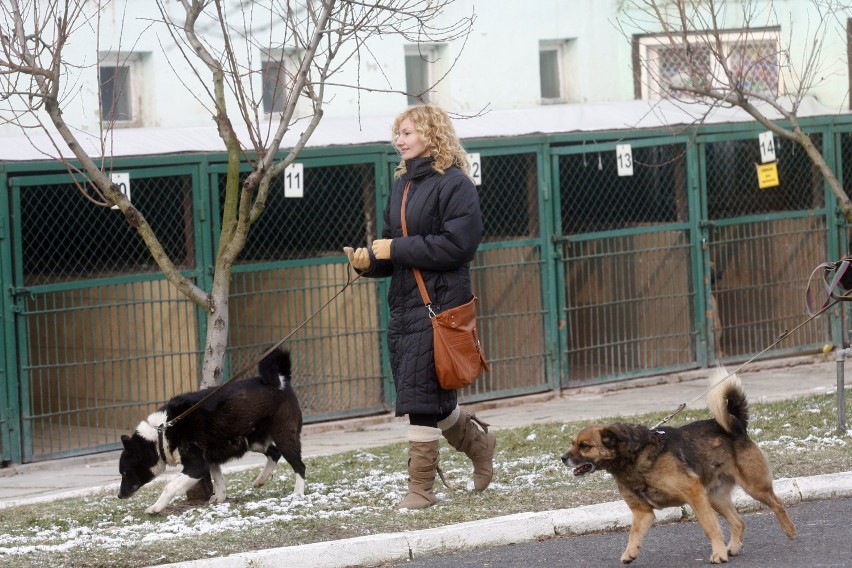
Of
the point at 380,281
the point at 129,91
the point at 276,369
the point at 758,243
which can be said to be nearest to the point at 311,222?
the point at 380,281

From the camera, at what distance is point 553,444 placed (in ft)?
32.4

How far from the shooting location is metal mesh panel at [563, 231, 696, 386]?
13.4m

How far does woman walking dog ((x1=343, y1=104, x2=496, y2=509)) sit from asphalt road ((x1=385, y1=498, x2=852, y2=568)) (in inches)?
32.7

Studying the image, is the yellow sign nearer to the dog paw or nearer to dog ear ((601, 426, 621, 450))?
the dog paw

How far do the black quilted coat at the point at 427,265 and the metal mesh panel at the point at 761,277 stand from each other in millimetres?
6866

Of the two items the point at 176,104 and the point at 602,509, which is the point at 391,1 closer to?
the point at 602,509

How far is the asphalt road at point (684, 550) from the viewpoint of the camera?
6.59m

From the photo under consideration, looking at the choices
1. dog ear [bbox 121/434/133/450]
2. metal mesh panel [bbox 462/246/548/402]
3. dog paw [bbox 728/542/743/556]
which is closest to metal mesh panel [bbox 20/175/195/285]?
metal mesh panel [bbox 462/246/548/402]

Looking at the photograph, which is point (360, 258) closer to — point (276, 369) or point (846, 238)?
point (276, 369)

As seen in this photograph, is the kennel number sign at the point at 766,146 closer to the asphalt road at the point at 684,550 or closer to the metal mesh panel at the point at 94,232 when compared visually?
the metal mesh panel at the point at 94,232

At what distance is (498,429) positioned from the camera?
11.2 metres

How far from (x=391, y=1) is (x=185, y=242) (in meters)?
3.82

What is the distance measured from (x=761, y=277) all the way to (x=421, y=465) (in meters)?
7.43

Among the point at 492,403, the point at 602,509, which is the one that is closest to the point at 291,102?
the point at 602,509
